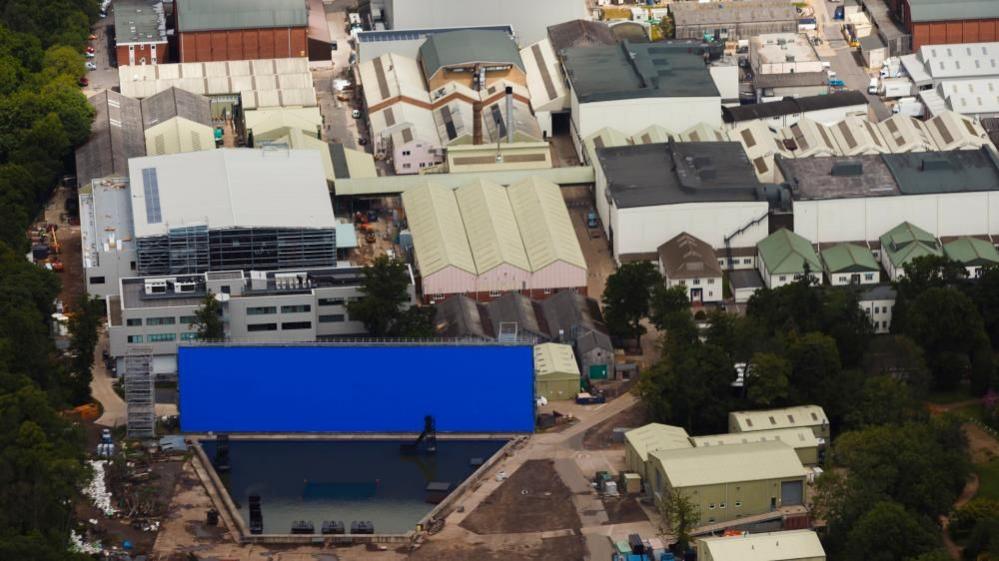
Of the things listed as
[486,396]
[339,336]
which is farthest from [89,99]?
[486,396]

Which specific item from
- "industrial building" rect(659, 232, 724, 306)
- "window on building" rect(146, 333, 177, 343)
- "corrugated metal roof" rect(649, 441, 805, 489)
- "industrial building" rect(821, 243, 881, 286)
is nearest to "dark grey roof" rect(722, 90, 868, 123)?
"industrial building" rect(821, 243, 881, 286)

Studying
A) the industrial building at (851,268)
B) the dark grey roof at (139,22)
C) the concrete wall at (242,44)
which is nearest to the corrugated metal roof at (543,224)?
the industrial building at (851,268)

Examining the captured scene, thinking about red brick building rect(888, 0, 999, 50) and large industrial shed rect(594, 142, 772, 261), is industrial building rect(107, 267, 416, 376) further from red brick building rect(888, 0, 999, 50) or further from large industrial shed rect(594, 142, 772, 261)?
red brick building rect(888, 0, 999, 50)

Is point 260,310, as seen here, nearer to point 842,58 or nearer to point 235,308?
point 235,308

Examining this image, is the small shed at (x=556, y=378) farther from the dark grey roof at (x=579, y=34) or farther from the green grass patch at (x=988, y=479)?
the dark grey roof at (x=579, y=34)

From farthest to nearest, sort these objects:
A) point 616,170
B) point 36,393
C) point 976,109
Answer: point 976,109
point 616,170
point 36,393

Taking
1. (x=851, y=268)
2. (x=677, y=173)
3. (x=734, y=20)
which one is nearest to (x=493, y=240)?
(x=677, y=173)

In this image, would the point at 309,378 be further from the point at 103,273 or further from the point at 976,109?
the point at 976,109
